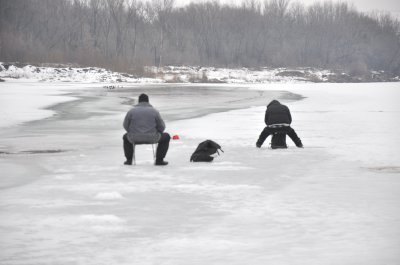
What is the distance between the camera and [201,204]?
8133 mm

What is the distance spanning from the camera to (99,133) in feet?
59.6

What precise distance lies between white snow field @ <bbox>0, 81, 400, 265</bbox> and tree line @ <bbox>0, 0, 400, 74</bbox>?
6639 centimetres

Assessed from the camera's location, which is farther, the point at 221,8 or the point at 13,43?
the point at 221,8

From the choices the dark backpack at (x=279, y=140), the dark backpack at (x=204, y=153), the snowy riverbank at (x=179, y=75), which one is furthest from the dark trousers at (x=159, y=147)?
the snowy riverbank at (x=179, y=75)

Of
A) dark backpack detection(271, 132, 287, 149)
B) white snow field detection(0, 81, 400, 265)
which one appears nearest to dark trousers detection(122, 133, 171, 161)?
white snow field detection(0, 81, 400, 265)

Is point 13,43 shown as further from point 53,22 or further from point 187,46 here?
point 187,46

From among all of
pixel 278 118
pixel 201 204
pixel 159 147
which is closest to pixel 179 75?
pixel 278 118

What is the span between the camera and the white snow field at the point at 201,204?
590 cm

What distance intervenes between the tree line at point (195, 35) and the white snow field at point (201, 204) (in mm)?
66386

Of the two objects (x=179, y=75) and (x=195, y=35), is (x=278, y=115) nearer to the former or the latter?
(x=179, y=75)

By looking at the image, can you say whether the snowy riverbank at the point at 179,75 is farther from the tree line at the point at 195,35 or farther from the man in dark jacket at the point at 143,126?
the man in dark jacket at the point at 143,126

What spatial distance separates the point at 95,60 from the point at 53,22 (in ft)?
69.9

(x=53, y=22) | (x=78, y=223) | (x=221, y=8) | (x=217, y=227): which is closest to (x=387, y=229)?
(x=217, y=227)

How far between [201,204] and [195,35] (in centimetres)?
10771
